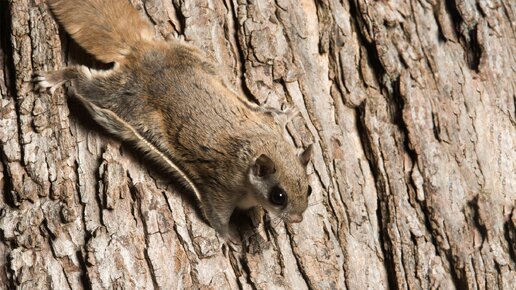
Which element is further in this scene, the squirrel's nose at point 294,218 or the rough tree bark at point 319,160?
the squirrel's nose at point 294,218

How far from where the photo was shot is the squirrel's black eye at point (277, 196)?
14.5 ft

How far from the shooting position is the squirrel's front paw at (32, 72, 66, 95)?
4262mm

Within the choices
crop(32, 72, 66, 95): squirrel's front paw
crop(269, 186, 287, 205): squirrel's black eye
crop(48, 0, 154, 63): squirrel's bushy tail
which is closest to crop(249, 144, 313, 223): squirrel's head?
crop(269, 186, 287, 205): squirrel's black eye

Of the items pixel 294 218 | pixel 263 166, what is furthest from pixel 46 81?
pixel 294 218

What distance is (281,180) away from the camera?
179 inches

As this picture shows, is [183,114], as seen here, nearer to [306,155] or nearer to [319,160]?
[306,155]

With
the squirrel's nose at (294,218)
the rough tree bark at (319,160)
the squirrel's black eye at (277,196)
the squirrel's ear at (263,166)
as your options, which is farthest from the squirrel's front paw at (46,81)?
the squirrel's nose at (294,218)

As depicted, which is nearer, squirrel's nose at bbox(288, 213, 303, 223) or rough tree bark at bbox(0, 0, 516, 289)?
rough tree bark at bbox(0, 0, 516, 289)

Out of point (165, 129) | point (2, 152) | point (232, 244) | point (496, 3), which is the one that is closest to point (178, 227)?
point (232, 244)

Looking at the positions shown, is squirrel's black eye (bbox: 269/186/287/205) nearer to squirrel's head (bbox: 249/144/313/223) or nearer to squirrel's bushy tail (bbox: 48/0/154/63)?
squirrel's head (bbox: 249/144/313/223)

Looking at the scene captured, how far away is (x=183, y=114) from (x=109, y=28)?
2.51 feet

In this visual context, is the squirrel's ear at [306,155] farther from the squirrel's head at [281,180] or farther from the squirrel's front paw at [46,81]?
the squirrel's front paw at [46,81]

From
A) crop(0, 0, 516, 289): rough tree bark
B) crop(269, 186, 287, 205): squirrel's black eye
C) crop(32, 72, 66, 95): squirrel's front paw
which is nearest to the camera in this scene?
crop(0, 0, 516, 289): rough tree bark

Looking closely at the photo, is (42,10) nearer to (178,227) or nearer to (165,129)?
(165,129)
